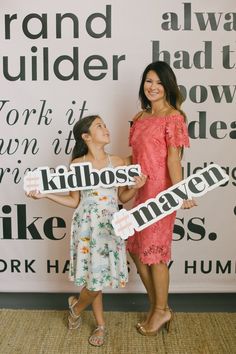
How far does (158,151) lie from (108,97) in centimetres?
55

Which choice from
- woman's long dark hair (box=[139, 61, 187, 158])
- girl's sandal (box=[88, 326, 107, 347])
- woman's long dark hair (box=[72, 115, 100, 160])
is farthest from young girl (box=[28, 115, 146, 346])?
woman's long dark hair (box=[139, 61, 187, 158])

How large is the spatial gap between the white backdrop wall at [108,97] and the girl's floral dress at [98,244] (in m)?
0.49

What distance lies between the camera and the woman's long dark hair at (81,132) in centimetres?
227

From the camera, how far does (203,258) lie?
2.77m

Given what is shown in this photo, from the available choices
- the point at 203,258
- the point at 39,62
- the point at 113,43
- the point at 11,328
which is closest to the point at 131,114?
the point at 113,43

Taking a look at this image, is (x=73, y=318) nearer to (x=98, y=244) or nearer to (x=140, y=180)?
(x=98, y=244)

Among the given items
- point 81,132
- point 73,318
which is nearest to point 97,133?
point 81,132

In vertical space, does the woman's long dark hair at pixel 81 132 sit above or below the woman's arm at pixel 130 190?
above

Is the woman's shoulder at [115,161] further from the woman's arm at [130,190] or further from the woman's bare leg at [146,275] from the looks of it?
the woman's bare leg at [146,275]

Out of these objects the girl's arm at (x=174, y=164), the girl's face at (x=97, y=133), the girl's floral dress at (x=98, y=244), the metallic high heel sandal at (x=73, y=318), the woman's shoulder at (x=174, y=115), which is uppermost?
the woman's shoulder at (x=174, y=115)

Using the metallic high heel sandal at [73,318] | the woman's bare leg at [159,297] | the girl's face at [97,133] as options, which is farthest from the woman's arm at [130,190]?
the metallic high heel sandal at [73,318]

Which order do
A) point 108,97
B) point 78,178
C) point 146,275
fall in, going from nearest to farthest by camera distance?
point 78,178 → point 146,275 → point 108,97

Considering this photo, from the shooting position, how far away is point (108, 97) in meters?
2.66

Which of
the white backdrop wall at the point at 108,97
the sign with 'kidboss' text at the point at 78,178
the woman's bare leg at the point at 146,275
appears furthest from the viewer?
the white backdrop wall at the point at 108,97
